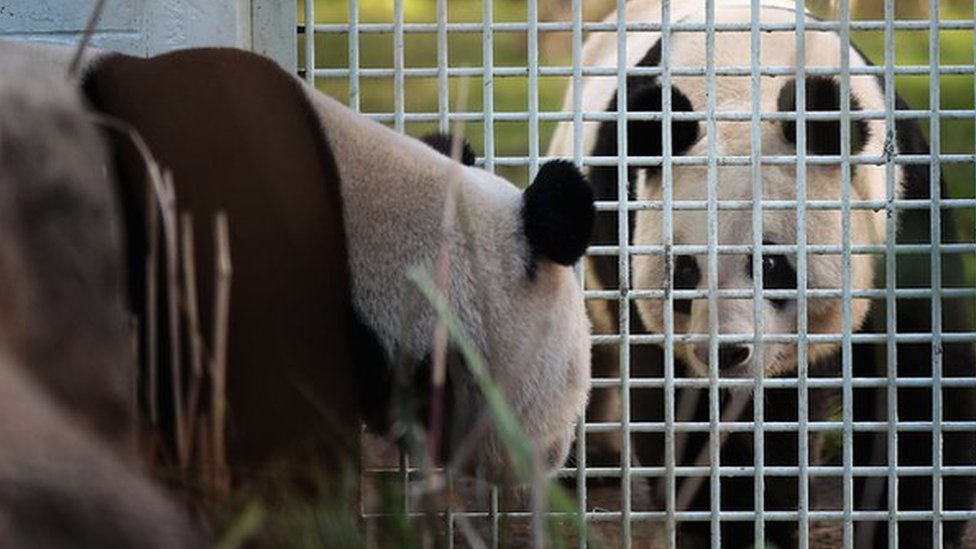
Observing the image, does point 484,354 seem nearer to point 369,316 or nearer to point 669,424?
point 369,316

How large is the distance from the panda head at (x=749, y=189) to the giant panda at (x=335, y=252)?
34.0 inches

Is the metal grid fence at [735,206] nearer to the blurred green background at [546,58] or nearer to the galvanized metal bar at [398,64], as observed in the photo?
the galvanized metal bar at [398,64]

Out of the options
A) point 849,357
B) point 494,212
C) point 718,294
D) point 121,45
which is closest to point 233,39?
point 121,45

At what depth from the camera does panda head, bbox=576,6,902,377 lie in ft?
14.4

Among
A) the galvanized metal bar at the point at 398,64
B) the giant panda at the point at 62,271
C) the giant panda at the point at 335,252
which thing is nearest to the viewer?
the giant panda at the point at 62,271

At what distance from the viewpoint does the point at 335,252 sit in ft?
10.9

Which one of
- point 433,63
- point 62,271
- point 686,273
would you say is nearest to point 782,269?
point 686,273

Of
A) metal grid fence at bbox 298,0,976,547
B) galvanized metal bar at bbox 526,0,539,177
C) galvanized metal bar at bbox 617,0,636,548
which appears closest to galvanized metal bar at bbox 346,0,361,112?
metal grid fence at bbox 298,0,976,547

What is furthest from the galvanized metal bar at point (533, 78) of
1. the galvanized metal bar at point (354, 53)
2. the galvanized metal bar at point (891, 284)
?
the galvanized metal bar at point (891, 284)

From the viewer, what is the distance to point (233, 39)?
3.88 metres

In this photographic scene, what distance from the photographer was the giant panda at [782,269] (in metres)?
4.46

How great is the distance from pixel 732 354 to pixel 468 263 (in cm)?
113

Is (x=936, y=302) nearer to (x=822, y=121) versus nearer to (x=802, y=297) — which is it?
(x=802, y=297)

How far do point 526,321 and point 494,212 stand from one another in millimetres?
227
